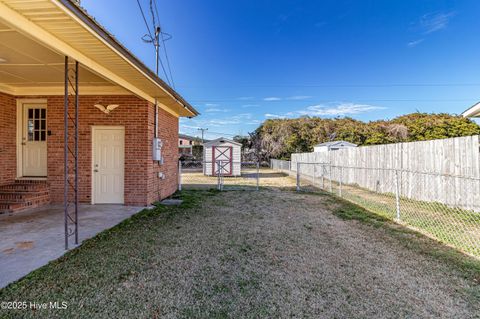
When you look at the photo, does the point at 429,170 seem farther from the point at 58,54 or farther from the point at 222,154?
the point at 222,154

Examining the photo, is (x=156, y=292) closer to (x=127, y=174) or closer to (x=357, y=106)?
(x=127, y=174)

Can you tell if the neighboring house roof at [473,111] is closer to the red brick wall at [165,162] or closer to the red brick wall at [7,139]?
the red brick wall at [165,162]

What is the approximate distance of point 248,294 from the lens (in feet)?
8.57

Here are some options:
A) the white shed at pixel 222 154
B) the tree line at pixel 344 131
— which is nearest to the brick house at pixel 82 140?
the white shed at pixel 222 154

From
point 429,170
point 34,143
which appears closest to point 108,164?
point 34,143

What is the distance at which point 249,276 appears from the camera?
119 inches

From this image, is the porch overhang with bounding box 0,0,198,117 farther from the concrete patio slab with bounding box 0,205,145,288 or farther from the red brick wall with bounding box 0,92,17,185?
the concrete patio slab with bounding box 0,205,145,288

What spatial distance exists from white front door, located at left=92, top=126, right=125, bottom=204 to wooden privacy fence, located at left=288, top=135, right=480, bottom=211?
6.80m

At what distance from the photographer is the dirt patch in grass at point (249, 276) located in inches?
92.9

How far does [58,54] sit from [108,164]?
3.37m

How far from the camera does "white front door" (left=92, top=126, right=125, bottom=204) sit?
6.76m

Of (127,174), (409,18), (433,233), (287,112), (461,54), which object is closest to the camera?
(433,233)

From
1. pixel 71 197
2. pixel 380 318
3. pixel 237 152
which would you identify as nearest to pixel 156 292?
pixel 380 318

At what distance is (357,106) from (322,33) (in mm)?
20307
